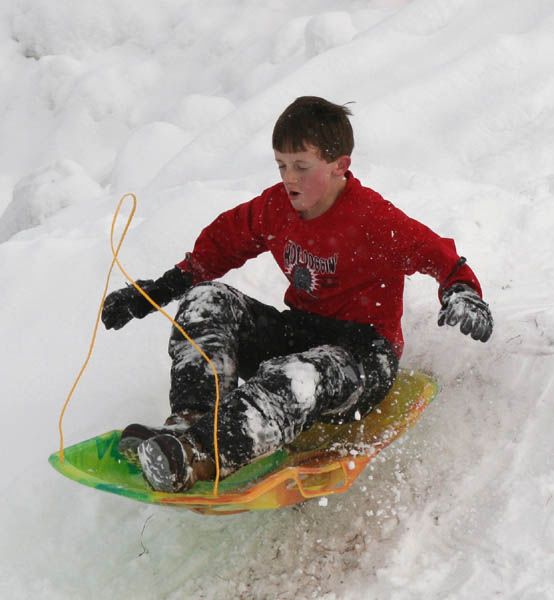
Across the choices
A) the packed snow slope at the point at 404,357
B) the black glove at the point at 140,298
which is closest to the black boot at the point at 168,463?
the packed snow slope at the point at 404,357

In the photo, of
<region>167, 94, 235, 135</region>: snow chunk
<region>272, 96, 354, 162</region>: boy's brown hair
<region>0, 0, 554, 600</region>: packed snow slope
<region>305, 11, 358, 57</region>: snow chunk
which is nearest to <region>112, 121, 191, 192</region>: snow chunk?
<region>0, 0, 554, 600</region>: packed snow slope

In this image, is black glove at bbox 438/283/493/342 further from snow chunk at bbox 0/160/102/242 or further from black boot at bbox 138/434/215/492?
snow chunk at bbox 0/160/102/242

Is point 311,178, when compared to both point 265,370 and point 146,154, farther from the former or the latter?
point 146,154

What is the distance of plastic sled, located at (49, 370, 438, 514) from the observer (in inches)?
65.6

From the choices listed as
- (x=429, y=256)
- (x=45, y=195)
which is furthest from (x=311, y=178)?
(x=45, y=195)

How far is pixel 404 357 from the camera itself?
2.65m

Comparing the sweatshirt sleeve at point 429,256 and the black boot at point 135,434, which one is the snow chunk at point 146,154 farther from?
the black boot at point 135,434

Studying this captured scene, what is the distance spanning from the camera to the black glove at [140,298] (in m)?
2.26

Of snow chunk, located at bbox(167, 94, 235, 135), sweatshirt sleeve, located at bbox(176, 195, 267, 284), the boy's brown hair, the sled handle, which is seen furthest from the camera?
snow chunk, located at bbox(167, 94, 235, 135)

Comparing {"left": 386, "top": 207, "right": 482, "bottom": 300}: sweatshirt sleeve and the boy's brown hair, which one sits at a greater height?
the boy's brown hair

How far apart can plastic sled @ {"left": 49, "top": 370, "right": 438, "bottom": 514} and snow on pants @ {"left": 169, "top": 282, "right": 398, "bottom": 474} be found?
0.08 meters

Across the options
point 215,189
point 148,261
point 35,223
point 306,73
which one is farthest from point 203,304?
point 35,223

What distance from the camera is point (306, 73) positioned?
4.99 metres

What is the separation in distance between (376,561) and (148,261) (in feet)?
5.43
